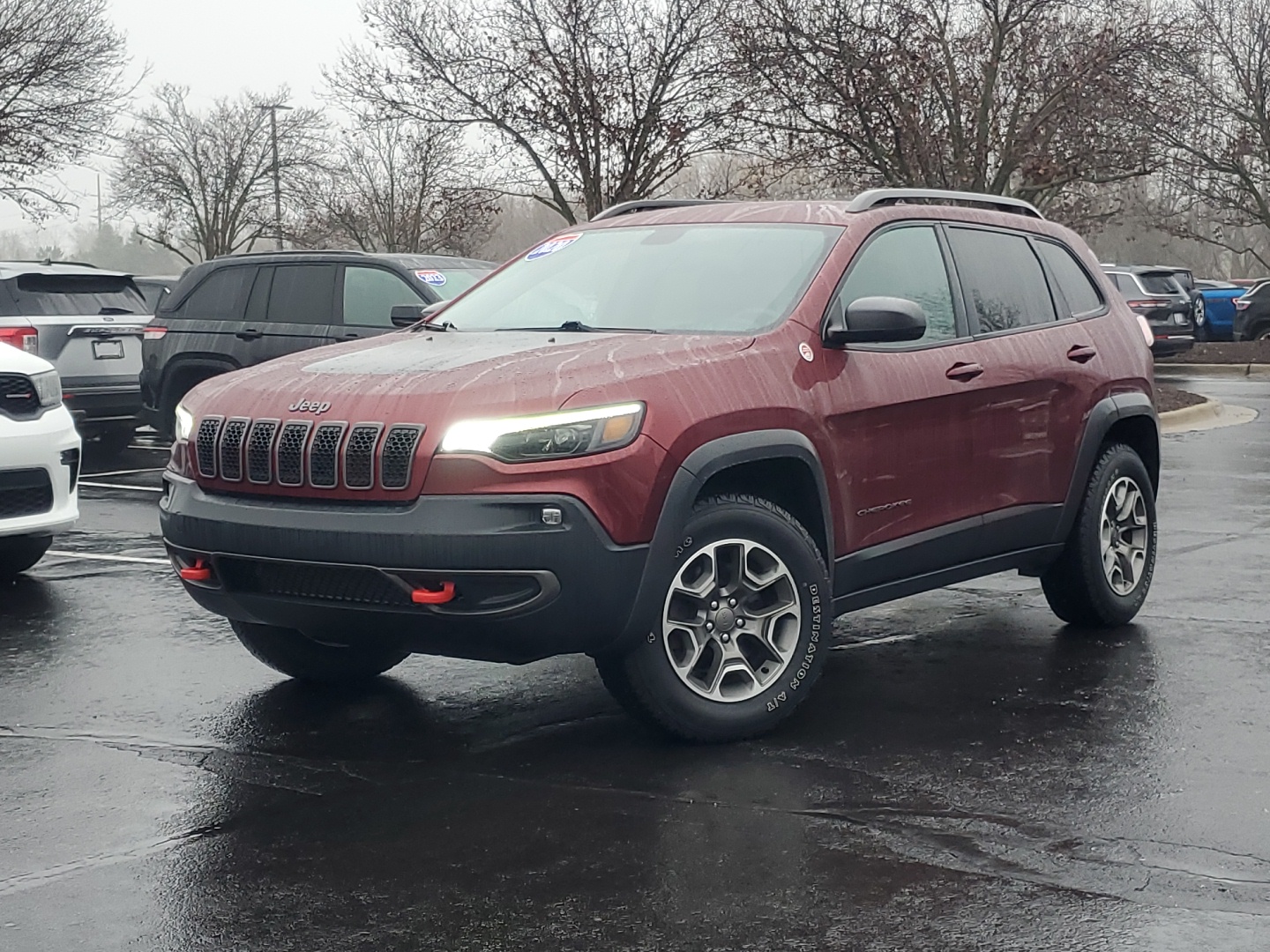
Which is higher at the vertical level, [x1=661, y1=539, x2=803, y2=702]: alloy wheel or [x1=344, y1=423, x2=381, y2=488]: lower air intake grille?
[x1=344, y1=423, x2=381, y2=488]: lower air intake grille

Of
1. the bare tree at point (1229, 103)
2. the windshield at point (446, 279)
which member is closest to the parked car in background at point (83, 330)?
the windshield at point (446, 279)

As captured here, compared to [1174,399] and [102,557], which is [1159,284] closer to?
[1174,399]

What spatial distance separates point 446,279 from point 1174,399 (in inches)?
415

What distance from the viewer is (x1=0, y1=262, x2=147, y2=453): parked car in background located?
13039 mm

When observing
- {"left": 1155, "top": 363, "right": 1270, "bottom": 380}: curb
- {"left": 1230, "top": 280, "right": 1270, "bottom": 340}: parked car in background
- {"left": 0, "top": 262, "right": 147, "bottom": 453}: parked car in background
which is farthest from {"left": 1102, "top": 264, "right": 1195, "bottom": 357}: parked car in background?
{"left": 0, "top": 262, "right": 147, "bottom": 453}: parked car in background

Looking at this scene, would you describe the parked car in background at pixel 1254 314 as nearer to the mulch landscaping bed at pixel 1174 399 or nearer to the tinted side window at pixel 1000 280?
the mulch landscaping bed at pixel 1174 399

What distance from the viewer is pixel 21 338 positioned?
42.2ft

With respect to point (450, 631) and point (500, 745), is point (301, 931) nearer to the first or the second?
point (450, 631)

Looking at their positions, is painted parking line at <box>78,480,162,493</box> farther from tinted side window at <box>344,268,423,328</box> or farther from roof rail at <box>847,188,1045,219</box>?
roof rail at <box>847,188,1045,219</box>

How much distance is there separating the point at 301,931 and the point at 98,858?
0.79 metres

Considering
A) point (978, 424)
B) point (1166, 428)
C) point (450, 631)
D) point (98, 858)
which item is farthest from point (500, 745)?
point (1166, 428)

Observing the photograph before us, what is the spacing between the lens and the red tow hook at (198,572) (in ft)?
16.9

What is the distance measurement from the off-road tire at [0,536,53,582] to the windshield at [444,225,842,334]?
3.12m

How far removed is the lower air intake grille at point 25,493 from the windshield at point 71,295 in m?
5.69
